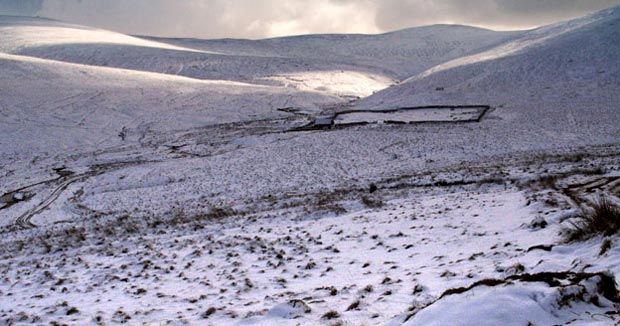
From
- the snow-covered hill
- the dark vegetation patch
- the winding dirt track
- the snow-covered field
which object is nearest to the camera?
the snow-covered field

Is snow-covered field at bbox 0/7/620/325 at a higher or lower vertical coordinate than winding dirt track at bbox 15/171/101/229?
higher

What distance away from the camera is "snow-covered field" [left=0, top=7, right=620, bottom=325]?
609 centimetres

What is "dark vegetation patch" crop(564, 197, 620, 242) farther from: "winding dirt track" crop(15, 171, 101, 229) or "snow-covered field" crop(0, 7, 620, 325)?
"winding dirt track" crop(15, 171, 101, 229)

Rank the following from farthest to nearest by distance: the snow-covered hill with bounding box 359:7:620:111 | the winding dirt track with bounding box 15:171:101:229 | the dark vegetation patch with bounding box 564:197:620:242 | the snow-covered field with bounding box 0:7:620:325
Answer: the snow-covered hill with bounding box 359:7:620:111 < the winding dirt track with bounding box 15:171:101:229 < the dark vegetation patch with bounding box 564:197:620:242 < the snow-covered field with bounding box 0:7:620:325

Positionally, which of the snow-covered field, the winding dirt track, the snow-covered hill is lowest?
the winding dirt track

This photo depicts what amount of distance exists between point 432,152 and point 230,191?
1262 cm

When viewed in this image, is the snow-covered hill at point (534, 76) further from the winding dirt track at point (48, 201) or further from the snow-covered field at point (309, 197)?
the winding dirt track at point (48, 201)

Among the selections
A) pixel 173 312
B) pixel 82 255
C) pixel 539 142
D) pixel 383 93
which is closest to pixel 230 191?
pixel 82 255

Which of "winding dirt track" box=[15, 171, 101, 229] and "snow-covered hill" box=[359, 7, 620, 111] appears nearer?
"winding dirt track" box=[15, 171, 101, 229]

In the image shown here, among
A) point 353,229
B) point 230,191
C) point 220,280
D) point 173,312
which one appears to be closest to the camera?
point 173,312

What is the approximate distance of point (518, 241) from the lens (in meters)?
7.65

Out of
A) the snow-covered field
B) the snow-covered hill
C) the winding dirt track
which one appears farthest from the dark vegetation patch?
the snow-covered hill

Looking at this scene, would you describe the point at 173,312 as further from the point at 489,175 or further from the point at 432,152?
the point at 432,152

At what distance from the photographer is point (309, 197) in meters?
18.0
